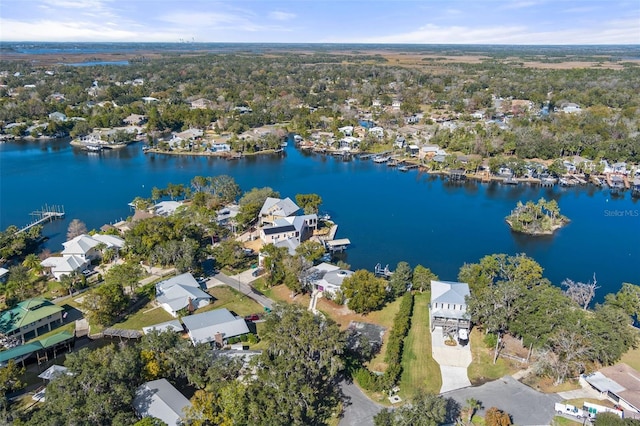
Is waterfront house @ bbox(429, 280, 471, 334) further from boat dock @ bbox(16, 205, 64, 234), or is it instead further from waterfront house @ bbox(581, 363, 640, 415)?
boat dock @ bbox(16, 205, 64, 234)

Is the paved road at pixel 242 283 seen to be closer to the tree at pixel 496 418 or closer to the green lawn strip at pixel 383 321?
the green lawn strip at pixel 383 321

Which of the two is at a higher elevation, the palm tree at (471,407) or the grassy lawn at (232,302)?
the palm tree at (471,407)

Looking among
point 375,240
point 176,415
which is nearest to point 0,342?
point 176,415

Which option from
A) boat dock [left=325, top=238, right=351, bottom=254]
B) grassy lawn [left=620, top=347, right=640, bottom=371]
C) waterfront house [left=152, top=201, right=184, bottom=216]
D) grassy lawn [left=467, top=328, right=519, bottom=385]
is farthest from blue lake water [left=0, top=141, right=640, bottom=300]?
grassy lawn [left=467, top=328, right=519, bottom=385]

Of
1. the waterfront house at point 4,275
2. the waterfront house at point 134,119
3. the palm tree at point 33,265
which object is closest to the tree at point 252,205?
the palm tree at point 33,265

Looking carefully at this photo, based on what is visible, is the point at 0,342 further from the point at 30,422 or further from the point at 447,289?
the point at 447,289

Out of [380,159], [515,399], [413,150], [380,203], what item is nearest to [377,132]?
[413,150]

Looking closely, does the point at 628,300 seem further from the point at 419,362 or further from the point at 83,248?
the point at 83,248
